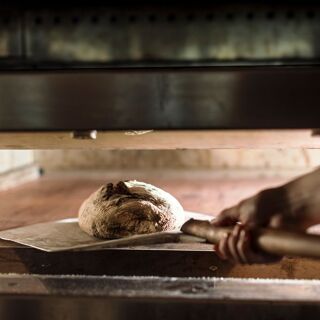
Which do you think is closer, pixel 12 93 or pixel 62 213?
pixel 12 93

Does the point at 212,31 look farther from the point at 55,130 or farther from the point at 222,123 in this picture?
the point at 55,130

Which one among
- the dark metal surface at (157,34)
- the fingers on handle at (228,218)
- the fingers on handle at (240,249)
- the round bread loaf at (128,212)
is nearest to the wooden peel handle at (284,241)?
the fingers on handle at (240,249)

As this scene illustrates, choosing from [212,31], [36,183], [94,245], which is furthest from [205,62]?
Answer: [36,183]

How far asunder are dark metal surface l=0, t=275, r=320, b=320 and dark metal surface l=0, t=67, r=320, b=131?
32 cm

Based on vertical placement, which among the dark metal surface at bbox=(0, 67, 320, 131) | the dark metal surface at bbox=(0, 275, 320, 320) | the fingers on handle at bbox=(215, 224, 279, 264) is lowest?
the dark metal surface at bbox=(0, 275, 320, 320)

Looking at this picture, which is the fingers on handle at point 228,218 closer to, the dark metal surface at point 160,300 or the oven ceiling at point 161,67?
the dark metal surface at point 160,300

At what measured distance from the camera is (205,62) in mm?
1023

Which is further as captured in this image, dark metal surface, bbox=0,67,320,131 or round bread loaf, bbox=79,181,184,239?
round bread loaf, bbox=79,181,184,239

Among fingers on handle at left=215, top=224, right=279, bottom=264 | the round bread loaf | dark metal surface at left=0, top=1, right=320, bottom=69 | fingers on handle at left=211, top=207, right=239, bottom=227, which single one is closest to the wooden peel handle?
fingers on handle at left=215, top=224, right=279, bottom=264

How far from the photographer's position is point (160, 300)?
1.03 meters

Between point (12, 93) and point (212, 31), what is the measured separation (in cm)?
40

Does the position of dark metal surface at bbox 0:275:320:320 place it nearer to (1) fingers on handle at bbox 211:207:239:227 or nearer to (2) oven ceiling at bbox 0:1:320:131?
(1) fingers on handle at bbox 211:207:239:227

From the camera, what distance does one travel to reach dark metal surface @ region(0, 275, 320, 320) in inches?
39.9

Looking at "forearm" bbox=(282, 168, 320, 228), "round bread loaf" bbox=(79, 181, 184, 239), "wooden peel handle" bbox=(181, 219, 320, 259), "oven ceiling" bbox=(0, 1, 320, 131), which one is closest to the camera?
"wooden peel handle" bbox=(181, 219, 320, 259)
